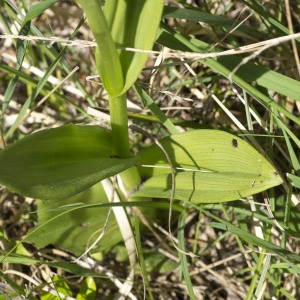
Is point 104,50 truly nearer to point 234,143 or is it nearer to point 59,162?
point 59,162

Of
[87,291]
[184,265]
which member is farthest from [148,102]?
[87,291]

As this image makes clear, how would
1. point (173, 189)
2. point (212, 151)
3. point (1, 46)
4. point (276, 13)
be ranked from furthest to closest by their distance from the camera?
point (1, 46) → point (276, 13) → point (212, 151) → point (173, 189)

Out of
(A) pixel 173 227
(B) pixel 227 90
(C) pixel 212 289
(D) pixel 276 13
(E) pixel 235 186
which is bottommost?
(C) pixel 212 289

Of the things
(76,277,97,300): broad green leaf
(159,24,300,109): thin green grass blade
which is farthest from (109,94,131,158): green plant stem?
(76,277,97,300): broad green leaf

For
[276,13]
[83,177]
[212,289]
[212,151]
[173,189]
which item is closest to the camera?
[83,177]

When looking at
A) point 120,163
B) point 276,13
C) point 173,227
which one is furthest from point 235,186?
point 276,13

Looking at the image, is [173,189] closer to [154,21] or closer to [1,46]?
[154,21]
